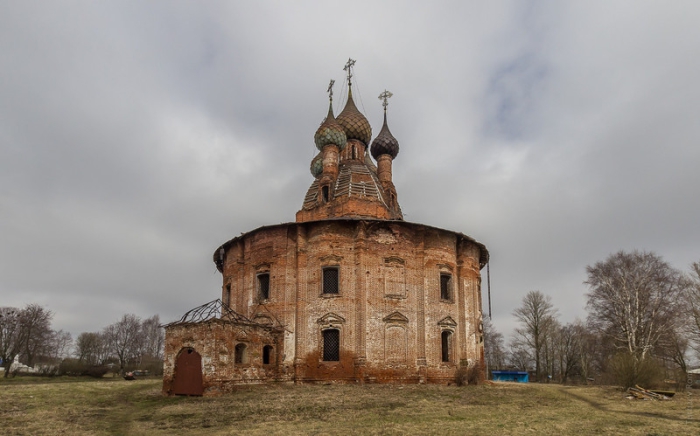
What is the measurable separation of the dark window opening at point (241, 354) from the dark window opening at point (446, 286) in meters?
9.71

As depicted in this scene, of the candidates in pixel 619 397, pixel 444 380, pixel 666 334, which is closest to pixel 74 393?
pixel 444 380

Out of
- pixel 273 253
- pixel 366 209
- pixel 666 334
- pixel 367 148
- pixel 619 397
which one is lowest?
pixel 619 397

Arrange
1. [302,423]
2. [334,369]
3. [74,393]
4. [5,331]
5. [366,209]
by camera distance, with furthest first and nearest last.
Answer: [5,331]
[366,209]
[334,369]
[74,393]
[302,423]

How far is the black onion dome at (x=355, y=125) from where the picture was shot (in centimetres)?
3089

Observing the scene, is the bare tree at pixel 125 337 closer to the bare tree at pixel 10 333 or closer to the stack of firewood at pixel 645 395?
the bare tree at pixel 10 333

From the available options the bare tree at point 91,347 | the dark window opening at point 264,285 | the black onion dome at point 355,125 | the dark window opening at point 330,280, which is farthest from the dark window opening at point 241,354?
the bare tree at point 91,347

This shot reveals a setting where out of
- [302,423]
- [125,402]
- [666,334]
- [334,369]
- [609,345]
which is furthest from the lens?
[609,345]

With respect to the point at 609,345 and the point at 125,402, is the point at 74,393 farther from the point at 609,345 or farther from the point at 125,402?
the point at 609,345

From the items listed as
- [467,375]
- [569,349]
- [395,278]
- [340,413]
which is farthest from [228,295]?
[569,349]

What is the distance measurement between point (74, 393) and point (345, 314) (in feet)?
34.5

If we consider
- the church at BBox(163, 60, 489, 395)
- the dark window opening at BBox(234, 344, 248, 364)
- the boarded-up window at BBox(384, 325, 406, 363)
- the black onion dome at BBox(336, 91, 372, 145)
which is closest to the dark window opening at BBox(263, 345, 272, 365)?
the church at BBox(163, 60, 489, 395)

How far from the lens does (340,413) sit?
12844 mm

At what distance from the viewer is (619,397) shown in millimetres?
18422

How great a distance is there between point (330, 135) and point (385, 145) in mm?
4000
